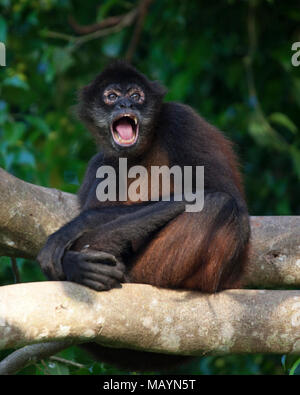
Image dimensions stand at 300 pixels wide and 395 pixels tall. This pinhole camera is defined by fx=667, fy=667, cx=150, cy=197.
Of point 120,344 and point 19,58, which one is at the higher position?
point 19,58

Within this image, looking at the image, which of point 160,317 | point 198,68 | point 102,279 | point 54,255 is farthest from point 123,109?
point 198,68

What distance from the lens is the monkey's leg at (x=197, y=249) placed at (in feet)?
17.1

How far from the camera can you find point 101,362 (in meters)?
5.74

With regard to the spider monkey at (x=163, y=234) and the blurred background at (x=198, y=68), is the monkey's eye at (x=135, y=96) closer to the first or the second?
the spider monkey at (x=163, y=234)

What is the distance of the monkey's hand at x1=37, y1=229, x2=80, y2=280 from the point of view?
520 cm

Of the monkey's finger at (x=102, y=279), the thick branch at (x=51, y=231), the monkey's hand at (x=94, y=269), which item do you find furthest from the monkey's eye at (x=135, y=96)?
the monkey's finger at (x=102, y=279)

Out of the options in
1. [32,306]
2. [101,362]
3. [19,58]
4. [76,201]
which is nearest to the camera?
[32,306]

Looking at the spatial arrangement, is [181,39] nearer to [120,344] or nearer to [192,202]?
[192,202]

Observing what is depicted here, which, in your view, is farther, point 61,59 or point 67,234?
point 61,59

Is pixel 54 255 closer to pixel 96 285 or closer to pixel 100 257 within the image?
pixel 100 257

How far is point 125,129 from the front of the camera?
671cm

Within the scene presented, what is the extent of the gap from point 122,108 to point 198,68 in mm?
4245
